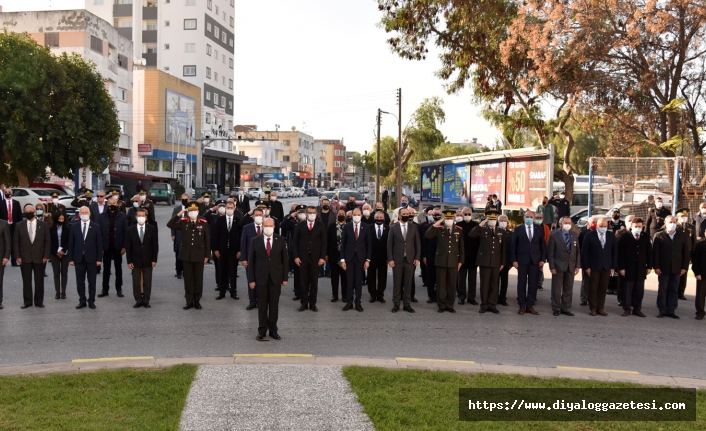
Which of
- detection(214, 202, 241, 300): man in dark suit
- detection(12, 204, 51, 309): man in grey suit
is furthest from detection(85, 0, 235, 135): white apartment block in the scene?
detection(12, 204, 51, 309): man in grey suit

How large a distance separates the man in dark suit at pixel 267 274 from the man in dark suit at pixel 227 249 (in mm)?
3388

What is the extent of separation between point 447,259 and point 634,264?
354 cm

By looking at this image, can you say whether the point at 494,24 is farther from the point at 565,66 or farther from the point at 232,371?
the point at 232,371

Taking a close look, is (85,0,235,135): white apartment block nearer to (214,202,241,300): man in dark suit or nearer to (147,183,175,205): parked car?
(147,183,175,205): parked car

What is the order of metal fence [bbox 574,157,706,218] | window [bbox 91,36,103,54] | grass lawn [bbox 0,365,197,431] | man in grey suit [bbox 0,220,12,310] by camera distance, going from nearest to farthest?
grass lawn [bbox 0,365,197,431] → man in grey suit [bbox 0,220,12,310] → metal fence [bbox 574,157,706,218] → window [bbox 91,36,103,54]

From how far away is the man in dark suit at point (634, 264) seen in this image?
1197 cm

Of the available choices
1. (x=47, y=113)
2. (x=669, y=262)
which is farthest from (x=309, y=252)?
(x=47, y=113)

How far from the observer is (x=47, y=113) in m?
35.5

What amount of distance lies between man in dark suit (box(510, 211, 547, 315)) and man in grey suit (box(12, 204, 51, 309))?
346 inches

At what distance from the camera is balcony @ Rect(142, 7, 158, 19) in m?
78.7

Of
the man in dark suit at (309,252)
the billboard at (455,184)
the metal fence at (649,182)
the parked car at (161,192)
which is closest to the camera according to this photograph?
the man in dark suit at (309,252)

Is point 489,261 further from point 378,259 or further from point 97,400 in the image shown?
point 97,400

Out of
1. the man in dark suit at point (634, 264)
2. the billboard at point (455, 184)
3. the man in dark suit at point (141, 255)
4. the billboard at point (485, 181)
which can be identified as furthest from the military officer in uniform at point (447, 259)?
the billboard at point (455, 184)

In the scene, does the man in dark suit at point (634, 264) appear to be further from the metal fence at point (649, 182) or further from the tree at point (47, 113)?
the tree at point (47, 113)
